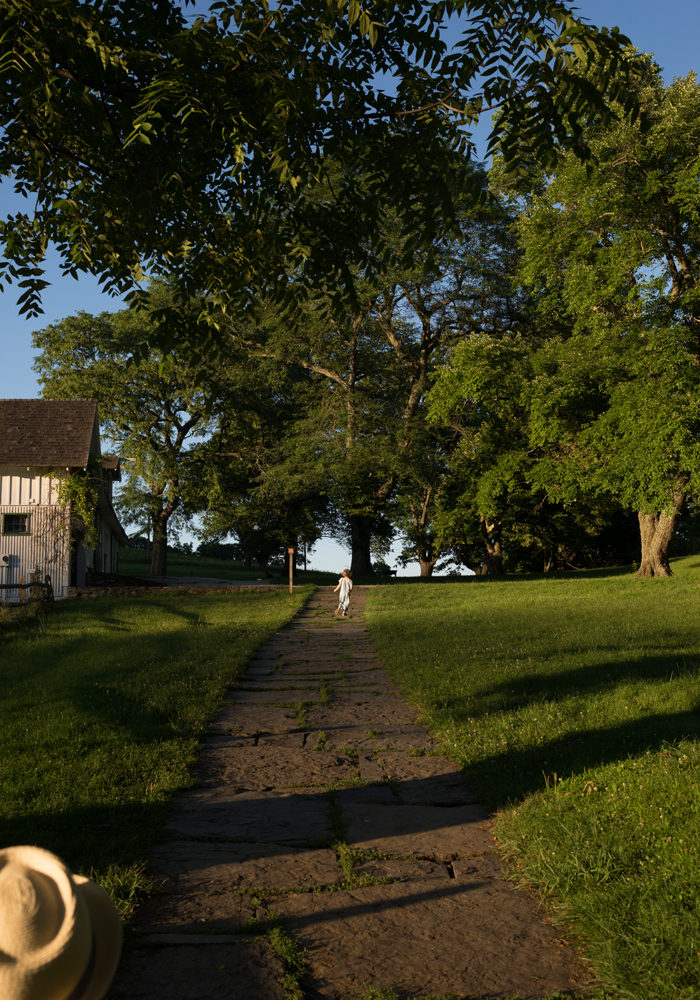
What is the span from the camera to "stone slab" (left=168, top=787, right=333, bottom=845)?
5000 millimetres

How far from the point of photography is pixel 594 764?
6.17 meters

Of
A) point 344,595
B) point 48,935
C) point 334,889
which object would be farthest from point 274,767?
point 344,595

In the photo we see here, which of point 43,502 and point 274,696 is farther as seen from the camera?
point 43,502

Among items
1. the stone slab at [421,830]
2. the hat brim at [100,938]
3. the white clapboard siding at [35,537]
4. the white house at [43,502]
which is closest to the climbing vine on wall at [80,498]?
the white house at [43,502]

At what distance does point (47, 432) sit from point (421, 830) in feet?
95.9

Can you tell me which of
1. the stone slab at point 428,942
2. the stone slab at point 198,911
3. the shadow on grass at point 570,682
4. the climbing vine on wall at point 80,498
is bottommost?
the stone slab at point 428,942

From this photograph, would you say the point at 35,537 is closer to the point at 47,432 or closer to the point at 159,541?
the point at 47,432

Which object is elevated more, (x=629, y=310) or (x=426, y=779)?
(x=629, y=310)

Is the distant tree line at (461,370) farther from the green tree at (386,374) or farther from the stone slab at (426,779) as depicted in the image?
the stone slab at (426,779)

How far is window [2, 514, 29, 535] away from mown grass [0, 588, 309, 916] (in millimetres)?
13850

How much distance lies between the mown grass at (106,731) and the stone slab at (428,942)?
107 centimetres

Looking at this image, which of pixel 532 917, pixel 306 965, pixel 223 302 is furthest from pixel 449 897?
pixel 223 302

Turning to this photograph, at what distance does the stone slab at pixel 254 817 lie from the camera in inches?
197

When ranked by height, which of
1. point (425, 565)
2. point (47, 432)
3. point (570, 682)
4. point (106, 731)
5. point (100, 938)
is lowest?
point (106, 731)
